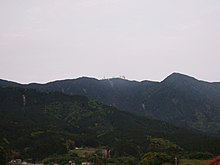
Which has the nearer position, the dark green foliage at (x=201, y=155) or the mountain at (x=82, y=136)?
the dark green foliage at (x=201, y=155)

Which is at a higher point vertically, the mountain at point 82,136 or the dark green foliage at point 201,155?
the mountain at point 82,136

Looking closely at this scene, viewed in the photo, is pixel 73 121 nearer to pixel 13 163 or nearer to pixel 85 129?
pixel 85 129

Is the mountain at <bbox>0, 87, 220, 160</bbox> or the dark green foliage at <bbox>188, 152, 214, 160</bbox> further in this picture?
the mountain at <bbox>0, 87, 220, 160</bbox>

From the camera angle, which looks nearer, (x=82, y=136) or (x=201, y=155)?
(x=201, y=155)

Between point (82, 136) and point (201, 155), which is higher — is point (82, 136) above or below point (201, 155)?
above

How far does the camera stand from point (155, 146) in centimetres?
13738

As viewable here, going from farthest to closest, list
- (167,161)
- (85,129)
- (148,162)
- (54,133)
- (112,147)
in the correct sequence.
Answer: (85,129), (54,133), (112,147), (167,161), (148,162)

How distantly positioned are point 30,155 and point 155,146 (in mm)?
40736

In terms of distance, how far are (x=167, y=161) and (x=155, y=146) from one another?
5162 centimetres

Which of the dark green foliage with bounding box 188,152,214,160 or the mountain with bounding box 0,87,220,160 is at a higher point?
the mountain with bounding box 0,87,220,160

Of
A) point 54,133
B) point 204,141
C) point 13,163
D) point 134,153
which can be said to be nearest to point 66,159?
point 13,163

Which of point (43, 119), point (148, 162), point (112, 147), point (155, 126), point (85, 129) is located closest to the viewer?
point (148, 162)

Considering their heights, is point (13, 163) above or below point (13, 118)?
below

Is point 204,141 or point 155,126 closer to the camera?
point 204,141
